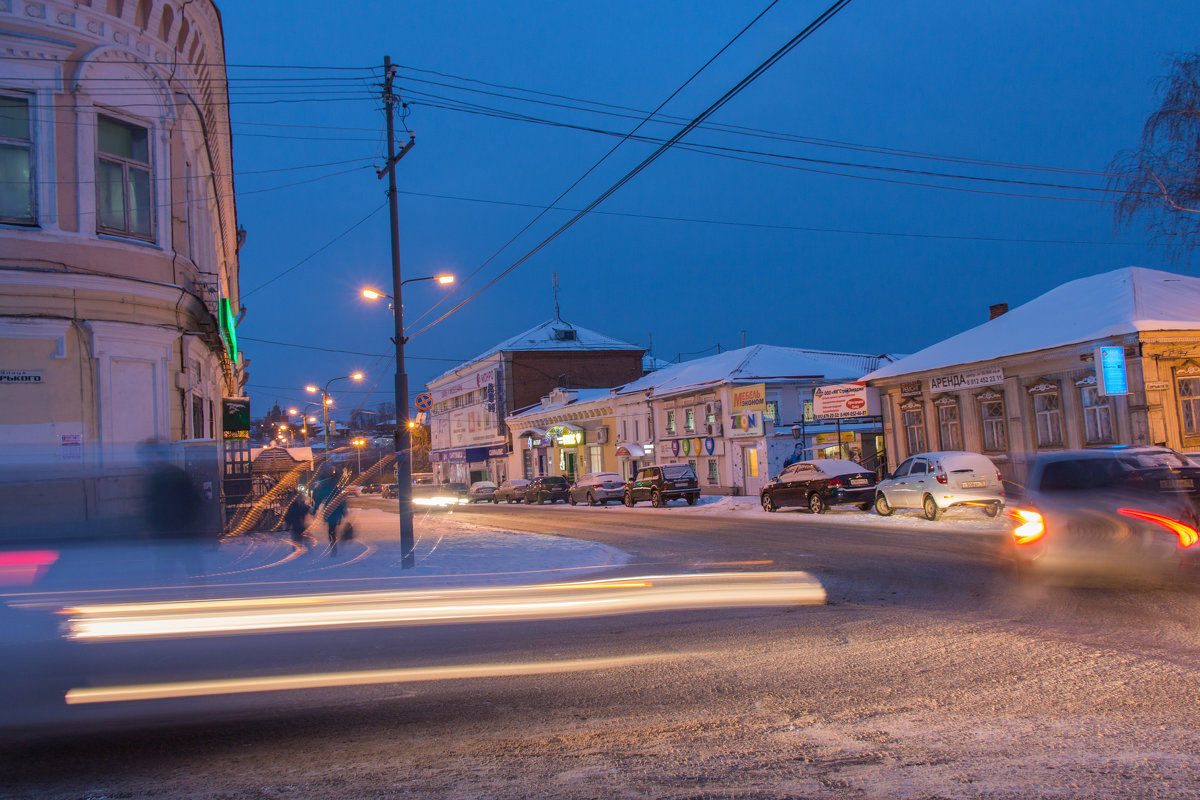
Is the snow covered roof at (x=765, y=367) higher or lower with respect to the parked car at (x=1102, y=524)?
higher

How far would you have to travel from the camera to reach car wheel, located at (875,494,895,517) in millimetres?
24062

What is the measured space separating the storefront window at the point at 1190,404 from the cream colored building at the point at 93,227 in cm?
2485

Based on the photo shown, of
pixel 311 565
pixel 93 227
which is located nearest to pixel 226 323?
pixel 93 227

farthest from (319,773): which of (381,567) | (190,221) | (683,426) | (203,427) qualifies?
(683,426)

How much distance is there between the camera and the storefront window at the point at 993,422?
94.0ft

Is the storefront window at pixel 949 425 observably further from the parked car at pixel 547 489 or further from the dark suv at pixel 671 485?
the parked car at pixel 547 489

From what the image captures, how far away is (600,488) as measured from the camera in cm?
4078

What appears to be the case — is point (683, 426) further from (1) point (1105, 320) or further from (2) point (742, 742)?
(2) point (742, 742)

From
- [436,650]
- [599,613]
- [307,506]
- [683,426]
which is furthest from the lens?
[683,426]

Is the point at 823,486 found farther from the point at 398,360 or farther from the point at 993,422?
the point at 398,360

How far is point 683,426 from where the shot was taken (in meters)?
46.1

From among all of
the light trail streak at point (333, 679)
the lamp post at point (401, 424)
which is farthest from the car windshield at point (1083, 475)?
the lamp post at point (401, 424)

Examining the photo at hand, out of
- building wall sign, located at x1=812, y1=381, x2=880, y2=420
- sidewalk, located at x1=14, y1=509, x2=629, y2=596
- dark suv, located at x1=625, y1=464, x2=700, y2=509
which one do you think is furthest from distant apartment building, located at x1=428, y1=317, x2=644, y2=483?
sidewalk, located at x1=14, y1=509, x2=629, y2=596

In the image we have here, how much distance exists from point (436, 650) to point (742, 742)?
155 inches
